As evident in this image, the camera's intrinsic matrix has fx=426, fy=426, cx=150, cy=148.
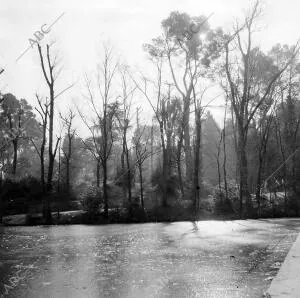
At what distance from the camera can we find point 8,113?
4691 centimetres

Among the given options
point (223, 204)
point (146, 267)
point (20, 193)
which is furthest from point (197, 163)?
point (146, 267)

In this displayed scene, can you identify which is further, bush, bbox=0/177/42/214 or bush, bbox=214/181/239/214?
bush, bbox=0/177/42/214

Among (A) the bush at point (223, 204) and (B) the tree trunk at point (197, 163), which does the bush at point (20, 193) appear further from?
(A) the bush at point (223, 204)

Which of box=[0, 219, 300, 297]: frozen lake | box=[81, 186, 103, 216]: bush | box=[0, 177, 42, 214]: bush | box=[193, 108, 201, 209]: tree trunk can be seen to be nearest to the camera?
box=[0, 219, 300, 297]: frozen lake

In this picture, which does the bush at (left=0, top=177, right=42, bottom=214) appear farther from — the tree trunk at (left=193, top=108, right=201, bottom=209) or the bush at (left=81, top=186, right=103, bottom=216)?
the tree trunk at (left=193, top=108, right=201, bottom=209)

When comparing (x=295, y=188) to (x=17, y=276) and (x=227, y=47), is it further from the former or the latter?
(x=17, y=276)

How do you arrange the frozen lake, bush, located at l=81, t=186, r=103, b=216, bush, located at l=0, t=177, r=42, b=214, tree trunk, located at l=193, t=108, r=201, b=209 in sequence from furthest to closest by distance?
bush, located at l=0, t=177, r=42, b=214 < tree trunk, located at l=193, t=108, r=201, b=209 < bush, located at l=81, t=186, r=103, b=216 < the frozen lake

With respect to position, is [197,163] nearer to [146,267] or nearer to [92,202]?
[92,202]

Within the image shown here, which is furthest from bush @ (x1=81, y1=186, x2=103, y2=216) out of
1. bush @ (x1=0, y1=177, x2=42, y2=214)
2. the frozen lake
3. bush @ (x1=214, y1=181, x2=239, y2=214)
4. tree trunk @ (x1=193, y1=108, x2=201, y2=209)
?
the frozen lake

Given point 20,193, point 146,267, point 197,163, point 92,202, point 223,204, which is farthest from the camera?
point 20,193

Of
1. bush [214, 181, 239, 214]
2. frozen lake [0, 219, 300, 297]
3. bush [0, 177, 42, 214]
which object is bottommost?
frozen lake [0, 219, 300, 297]

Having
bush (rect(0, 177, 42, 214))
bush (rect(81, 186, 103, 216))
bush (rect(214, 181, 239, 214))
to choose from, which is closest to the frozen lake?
bush (rect(81, 186, 103, 216))

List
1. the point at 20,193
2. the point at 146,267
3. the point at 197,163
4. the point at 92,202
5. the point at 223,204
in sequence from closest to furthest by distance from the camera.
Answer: the point at 146,267
the point at 92,202
the point at 223,204
the point at 197,163
the point at 20,193

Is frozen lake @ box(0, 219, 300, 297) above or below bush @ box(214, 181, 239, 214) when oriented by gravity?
below
